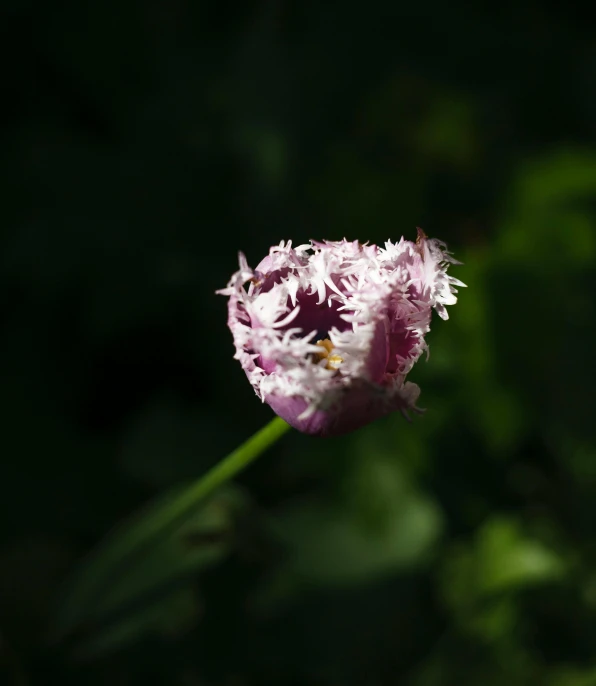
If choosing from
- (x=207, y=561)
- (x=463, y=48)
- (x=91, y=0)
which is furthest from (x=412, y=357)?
(x=463, y=48)

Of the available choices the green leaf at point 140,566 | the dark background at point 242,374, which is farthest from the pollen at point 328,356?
the dark background at point 242,374

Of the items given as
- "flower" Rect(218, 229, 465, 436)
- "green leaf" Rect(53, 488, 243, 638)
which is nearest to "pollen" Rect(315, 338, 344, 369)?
"flower" Rect(218, 229, 465, 436)

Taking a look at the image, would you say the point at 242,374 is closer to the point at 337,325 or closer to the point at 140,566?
the point at 140,566

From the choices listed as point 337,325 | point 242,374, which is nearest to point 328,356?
point 337,325

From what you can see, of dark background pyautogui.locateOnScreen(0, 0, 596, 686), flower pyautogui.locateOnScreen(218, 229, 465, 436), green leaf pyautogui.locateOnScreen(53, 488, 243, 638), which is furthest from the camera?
dark background pyautogui.locateOnScreen(0, 0, 596, 686)

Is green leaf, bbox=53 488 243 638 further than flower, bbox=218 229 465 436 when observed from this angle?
Yes

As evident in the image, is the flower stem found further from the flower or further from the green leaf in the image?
the green leaf
